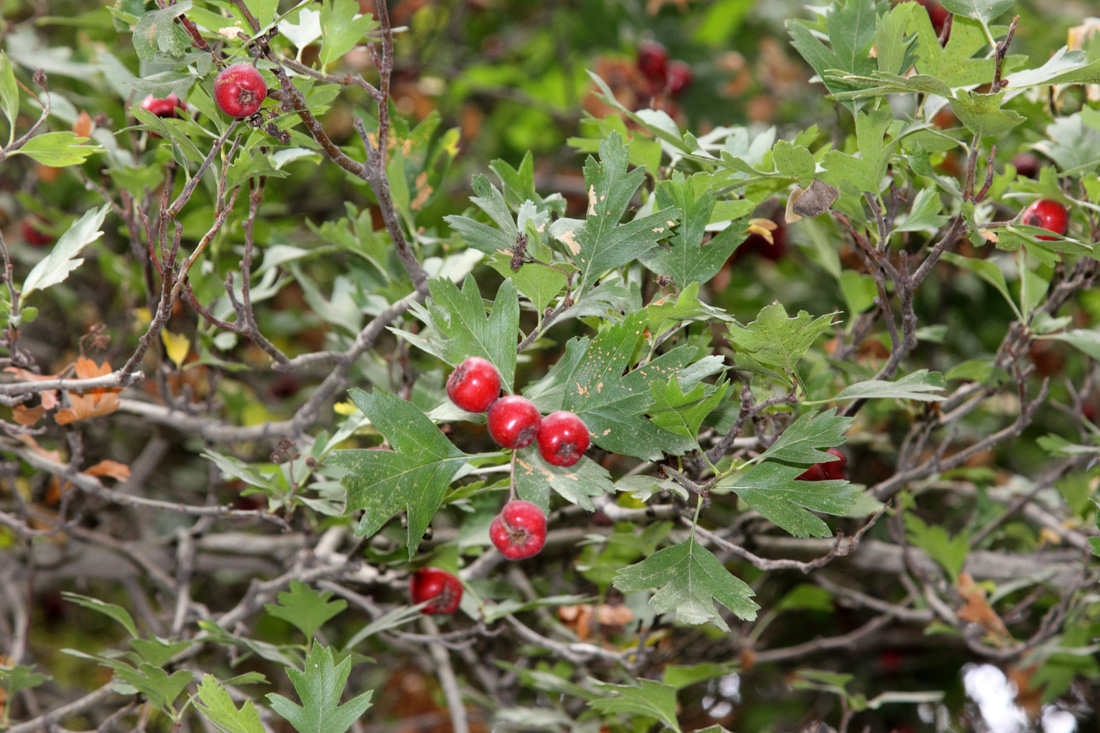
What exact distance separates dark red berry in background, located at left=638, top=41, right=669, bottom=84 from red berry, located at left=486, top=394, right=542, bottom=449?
2.14 metres

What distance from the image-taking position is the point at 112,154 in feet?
5.53

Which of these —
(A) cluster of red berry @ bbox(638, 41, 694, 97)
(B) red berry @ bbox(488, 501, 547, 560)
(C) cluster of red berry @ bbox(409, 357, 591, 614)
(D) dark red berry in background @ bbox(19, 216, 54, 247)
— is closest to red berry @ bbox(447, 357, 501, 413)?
(C) cluster of red berry @ bbox(409, 357, 591, 614)

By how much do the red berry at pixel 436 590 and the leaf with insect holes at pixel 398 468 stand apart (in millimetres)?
523

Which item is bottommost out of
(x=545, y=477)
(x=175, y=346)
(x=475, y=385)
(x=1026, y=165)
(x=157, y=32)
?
(x=175, y=346)

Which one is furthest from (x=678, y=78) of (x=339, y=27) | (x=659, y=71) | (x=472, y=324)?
(x=472, y=324)

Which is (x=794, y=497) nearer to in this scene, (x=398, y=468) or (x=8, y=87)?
(x=398, y=468)

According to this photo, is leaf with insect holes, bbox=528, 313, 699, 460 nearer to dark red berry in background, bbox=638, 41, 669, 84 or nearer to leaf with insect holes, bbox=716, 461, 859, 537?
leaf with insect holes, bbox=716, 461, 859, 537

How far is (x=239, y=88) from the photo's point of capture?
1.13m

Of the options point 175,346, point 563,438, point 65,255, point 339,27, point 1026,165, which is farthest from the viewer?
point 1026,165

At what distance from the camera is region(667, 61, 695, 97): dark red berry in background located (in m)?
2.92

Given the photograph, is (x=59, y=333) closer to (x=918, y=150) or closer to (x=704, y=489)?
(x=704, y=489)

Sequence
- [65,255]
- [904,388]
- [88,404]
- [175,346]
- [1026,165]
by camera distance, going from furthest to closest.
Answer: [1026,165] → [175,346] → [88,404] → [65,255] → [904,388]

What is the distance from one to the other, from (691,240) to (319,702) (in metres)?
0.84

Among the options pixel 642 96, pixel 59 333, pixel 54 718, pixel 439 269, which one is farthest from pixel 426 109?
pixel 54 718
